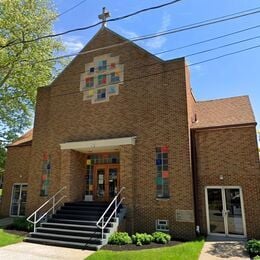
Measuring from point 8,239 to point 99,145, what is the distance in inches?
239

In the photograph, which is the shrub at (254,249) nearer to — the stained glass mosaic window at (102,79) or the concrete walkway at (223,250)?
the concrete walkway at (223,250)

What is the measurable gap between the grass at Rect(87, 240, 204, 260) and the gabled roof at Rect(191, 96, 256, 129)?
6.15 m

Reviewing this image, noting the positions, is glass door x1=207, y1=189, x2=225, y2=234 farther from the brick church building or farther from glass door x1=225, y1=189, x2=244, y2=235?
glass door x1=225, y1=189, x2=244, y2=235

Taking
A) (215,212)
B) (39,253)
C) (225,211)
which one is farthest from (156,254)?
(225,211)

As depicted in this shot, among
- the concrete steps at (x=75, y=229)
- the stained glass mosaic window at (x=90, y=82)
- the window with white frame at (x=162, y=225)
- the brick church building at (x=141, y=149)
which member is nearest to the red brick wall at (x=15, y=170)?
the brick church building at (x=141, y=149)

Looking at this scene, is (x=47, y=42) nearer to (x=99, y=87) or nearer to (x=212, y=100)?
(x=99, y=87)

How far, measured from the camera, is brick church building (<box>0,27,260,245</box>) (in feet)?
40.8

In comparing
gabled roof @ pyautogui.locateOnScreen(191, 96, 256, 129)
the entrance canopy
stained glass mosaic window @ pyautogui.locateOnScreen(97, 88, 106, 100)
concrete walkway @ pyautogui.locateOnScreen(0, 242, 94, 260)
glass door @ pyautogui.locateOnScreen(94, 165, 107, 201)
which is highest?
stained glass mosaic window @ pyautogui.locateOnScreen(97, 88, 106, 100)

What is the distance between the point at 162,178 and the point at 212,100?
278 inches

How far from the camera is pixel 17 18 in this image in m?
19.5

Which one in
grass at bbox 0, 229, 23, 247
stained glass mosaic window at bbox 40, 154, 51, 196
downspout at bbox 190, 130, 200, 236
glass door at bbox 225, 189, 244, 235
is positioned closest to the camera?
grass at bbox 0, 229, 23, 247

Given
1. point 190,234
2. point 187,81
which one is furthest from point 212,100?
point 190,234

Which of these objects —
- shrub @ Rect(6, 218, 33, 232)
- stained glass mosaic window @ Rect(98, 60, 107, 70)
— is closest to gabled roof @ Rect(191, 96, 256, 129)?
stained glass mosaic window @ Rect(98, 60, 107, 70)

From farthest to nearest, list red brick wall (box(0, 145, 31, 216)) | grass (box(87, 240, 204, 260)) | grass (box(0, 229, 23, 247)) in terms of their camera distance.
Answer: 1. red brick wall (box(0, 145, 31, 216))
2. grass (box(0, 229, 23, 247))
3. grass (box(87, 240, 204, 260))
